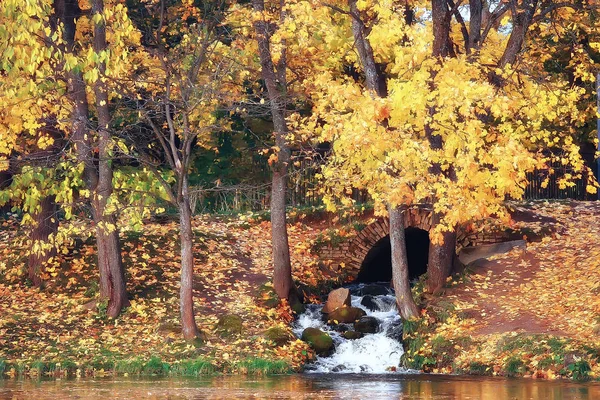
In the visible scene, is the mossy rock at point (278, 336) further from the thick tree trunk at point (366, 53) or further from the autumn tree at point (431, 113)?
the thick tree trunk at point (366, 53)

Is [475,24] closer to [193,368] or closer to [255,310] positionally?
[255,310]

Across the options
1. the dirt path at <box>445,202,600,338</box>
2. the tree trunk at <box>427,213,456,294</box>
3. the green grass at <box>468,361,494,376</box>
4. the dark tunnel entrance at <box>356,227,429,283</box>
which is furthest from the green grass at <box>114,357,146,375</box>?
the dark tunnel entrance at <box>356,227,429,283</box>

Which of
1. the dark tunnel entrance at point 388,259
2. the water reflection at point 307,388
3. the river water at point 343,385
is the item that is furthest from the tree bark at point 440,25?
the water reflection at point 307,388

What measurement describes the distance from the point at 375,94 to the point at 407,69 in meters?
0.76

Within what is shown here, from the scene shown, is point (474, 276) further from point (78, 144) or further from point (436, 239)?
point (78, 144)

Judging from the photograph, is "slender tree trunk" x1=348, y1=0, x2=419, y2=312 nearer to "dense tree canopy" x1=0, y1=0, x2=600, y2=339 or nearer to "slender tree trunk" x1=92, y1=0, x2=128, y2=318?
"dense tree canopy" x1=0, y1=0, x2=600, y2=339

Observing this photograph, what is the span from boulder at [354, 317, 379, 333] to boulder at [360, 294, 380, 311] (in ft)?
3.82

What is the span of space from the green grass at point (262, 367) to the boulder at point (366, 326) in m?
2.88

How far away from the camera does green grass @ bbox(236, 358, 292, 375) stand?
18.8 meters

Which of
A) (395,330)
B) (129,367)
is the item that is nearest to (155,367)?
(129,367)

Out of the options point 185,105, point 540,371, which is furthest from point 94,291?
point 540,371

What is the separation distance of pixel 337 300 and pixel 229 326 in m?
2.97

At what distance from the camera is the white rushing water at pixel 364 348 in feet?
65.5

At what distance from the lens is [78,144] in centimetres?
2088
